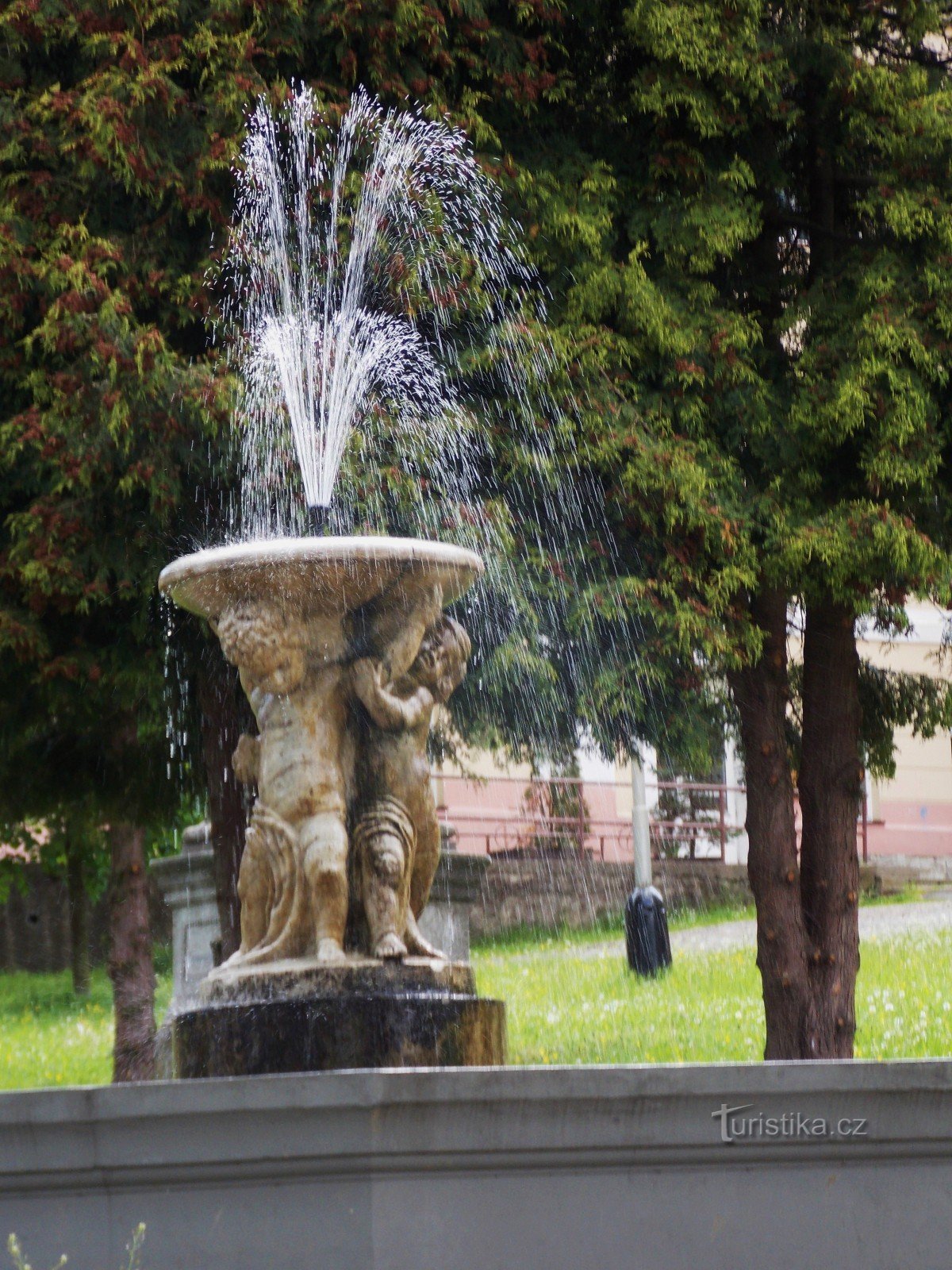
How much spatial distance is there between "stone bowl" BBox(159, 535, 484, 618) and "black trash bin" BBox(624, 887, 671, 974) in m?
7.17

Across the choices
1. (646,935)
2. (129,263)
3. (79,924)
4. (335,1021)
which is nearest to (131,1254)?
(335,1021)

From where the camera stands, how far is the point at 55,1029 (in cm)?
1398

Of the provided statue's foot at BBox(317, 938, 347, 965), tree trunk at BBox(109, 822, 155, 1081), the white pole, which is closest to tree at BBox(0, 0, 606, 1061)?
tree trunk at BBox(109, 822, 155, 1081)

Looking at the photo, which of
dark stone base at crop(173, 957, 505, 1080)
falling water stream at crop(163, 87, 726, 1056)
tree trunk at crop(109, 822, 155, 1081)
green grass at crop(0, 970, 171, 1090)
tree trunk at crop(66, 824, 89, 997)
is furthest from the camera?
tree trunk at crop(66, 824, 89, 997)

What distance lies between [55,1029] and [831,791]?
7.24 m

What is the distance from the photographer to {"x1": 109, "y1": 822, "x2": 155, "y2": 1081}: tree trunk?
10.8 meters

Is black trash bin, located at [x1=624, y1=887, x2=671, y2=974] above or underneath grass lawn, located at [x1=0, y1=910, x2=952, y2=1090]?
above

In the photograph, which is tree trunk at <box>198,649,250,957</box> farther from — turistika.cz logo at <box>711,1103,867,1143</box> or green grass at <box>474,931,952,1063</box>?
turistika.cz logo at <box>711,1103,867,1143</box>

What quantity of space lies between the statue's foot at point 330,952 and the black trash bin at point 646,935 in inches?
288

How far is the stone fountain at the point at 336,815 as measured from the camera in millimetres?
5832

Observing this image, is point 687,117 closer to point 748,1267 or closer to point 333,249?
point 333,249

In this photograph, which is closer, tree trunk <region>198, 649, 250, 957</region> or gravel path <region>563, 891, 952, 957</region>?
tree trunk <region>198, 649, 250, 957</region>

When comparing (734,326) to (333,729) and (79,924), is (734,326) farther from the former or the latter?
(79,924)

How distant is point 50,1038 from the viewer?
1345cm
